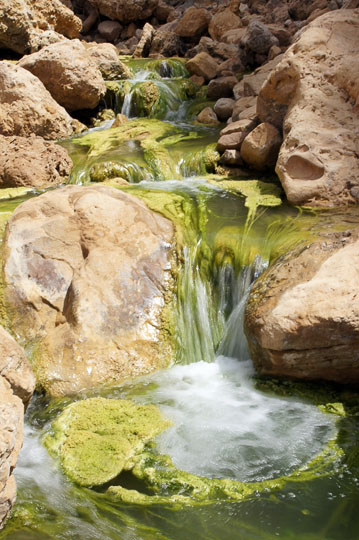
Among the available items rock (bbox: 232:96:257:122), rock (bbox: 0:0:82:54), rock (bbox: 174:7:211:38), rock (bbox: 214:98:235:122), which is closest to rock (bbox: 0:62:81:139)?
rock (bbox: 214:98:235:122)

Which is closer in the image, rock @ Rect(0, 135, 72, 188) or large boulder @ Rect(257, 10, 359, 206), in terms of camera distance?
large boulder @ Rect(257, 10, 359, 206)

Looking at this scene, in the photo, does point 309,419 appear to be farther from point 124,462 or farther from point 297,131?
point 297,131

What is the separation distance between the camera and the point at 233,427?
3400 mm

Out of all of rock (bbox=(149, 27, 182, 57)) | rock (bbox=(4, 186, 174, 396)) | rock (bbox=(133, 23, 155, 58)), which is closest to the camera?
rock (bbox=(4, 186, 174, 396))

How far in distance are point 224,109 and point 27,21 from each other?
594cm

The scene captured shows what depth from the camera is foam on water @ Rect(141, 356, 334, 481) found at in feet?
9.84

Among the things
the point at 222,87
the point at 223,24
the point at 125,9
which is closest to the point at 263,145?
the point at 222,87

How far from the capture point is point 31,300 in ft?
14.1

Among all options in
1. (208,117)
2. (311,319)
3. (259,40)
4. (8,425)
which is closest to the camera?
(8,425)

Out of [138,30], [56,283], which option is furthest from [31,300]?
[138,30]

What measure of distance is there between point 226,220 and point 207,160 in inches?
92.2

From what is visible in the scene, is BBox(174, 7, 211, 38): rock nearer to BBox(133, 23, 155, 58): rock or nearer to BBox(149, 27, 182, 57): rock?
BBox(149, 27, 182, 57): rock

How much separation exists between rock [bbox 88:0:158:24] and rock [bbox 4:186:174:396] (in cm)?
1716

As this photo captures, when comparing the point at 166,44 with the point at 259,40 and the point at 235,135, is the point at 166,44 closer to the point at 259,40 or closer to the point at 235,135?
the point at 259,40
